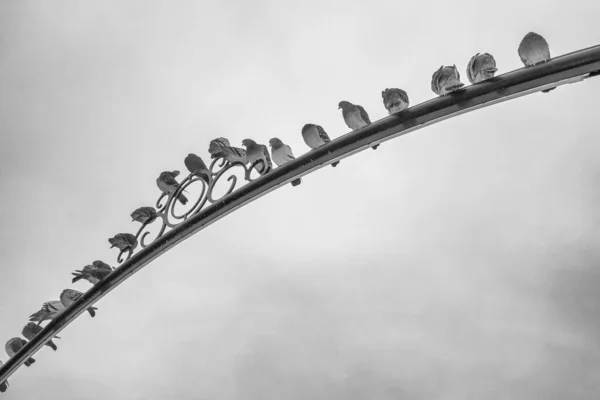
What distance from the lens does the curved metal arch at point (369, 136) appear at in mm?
3965

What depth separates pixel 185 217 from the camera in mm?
5930

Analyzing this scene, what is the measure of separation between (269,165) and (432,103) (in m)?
1.88

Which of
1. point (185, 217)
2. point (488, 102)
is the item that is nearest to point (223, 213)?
point (185, 217)

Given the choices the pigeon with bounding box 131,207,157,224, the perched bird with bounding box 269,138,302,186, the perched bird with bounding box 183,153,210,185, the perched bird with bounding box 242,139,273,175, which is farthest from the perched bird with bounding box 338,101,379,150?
the pigeon with bounding box 131,207,157,224

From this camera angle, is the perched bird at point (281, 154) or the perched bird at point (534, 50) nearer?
the perched bird at point (534, 50)

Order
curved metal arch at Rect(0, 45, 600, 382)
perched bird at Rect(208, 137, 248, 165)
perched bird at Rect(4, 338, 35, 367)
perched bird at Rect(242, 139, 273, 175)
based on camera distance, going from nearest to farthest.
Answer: curved metal arch at Rect(0, 45, 600, 382) → perched bird at Rect(242, 139, 273, 175) → perched bird at Rect(208, 137, 248, 165) → perched bird at Rect(4, 338, 35, 367)

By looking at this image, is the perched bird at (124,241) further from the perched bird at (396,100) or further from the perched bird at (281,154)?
the perched bird at (396,100)

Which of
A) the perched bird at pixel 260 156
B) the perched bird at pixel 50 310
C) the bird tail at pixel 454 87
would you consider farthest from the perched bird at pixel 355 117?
the perched bird at pixel 50 310

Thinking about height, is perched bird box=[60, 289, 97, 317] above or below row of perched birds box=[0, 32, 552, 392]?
below

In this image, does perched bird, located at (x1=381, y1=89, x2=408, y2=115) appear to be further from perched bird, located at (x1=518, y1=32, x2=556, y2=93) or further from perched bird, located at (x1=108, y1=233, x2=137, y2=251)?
perched bird, located at (x1=108, y1=233, x2=137, y2=251)

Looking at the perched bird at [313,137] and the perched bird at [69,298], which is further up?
the perched bird at [313,137]

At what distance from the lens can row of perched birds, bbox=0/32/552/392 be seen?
425cm

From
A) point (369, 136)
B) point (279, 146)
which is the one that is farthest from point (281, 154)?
point (369, 136)

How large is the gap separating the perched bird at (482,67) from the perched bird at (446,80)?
0.40 feet
